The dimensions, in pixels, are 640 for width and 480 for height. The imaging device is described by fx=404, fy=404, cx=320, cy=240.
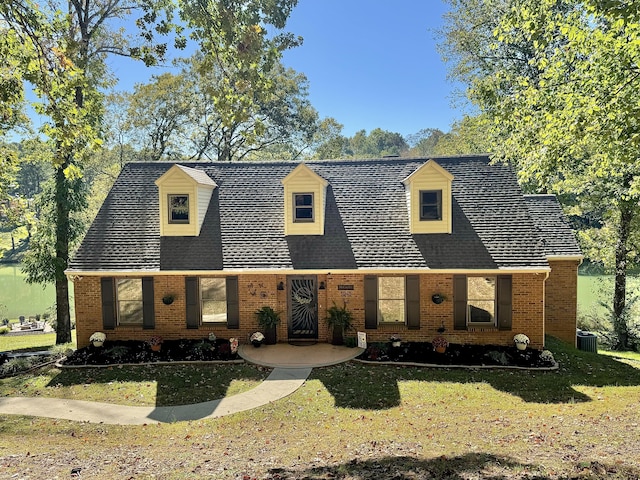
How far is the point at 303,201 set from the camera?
13.5m

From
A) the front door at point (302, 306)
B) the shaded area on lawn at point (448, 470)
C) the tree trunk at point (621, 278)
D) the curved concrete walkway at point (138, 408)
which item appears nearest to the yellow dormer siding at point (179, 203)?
the front door at point (302, 306)

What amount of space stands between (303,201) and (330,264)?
246 centimetres

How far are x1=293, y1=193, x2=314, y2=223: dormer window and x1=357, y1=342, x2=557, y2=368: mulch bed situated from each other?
4.61m

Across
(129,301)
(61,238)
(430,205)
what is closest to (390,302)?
(430,205)

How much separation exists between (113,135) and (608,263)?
95.1ft

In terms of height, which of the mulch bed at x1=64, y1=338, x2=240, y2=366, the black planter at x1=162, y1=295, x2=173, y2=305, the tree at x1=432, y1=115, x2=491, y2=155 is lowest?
the mulch bed at x1=64, y1=338, x2=240, y2=366

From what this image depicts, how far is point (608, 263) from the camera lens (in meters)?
18.4

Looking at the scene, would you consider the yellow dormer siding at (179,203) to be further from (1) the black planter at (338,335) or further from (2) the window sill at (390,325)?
(2) the window sill at (390,325)

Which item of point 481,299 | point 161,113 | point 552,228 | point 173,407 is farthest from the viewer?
point 161,113

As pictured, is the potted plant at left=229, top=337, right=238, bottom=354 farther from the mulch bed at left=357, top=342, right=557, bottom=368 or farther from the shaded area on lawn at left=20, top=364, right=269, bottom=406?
the mulch bed at left=357, top=342, right=557, bottom=368

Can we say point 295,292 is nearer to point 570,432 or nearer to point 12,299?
point 570,432

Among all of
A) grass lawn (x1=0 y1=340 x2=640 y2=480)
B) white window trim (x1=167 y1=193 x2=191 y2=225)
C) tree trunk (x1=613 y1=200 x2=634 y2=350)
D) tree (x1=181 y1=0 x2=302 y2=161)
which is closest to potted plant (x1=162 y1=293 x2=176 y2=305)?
grass lawn (x1=0 y1=340 x2=640 y2=480)

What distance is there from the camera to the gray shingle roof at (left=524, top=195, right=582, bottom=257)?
46.1ft

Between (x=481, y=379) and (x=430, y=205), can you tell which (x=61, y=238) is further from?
(x=481, y=379)
